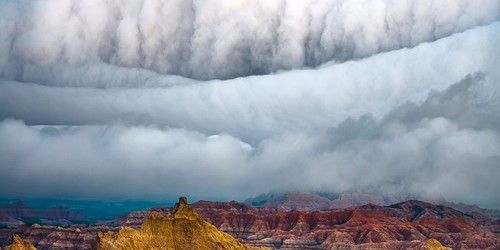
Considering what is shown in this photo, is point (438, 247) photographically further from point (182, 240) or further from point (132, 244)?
point (132, 244)

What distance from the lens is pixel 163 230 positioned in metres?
180

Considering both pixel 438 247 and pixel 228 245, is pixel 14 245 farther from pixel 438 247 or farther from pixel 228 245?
pixel 438 247

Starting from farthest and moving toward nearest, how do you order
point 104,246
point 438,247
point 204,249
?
point 438,247 < point 204,249 < point 104,246

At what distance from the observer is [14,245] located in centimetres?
16600

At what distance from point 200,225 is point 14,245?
38.9m

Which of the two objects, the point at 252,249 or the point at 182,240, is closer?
the point at 182,240

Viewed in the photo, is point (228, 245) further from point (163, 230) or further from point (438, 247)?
point (438, 247)

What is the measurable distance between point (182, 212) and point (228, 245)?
1240 cm

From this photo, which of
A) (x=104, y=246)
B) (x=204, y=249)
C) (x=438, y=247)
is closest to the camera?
(x=104, y=246)

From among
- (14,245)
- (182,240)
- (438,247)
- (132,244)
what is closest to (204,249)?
(182,240)


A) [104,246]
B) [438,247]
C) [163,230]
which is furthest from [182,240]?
[438,247]

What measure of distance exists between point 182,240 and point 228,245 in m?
10.9

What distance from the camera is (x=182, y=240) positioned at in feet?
588

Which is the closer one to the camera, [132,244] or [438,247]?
[132,244]
